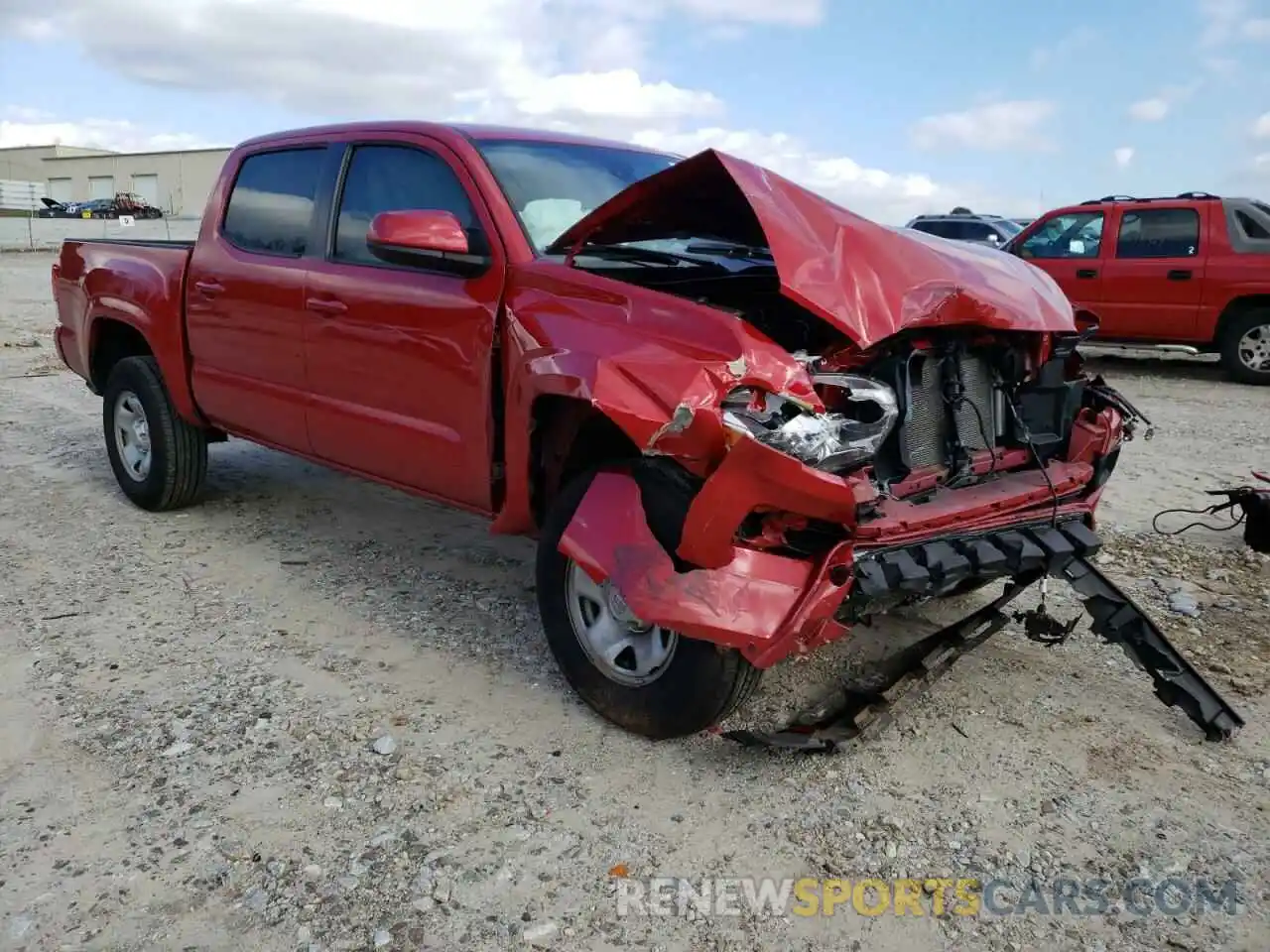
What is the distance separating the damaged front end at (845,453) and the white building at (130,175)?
57.1 metres

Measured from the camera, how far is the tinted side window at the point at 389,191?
375 centimetres

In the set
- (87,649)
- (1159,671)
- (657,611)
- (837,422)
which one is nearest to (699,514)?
(657,611)

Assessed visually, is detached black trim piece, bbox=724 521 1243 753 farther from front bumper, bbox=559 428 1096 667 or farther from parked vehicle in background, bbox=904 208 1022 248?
parked vehicle in background, bbox=904 208 1022 248

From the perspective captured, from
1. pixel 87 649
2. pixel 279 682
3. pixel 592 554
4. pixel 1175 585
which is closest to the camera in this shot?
pixel 592 554

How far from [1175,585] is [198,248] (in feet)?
15.8

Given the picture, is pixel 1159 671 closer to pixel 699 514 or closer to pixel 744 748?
pixel 744 748

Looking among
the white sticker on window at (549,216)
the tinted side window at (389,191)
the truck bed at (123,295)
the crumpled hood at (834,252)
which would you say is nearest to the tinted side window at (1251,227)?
the crumpled hood at (834,252)

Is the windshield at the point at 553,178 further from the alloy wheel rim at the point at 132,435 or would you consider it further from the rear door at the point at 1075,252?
the rear door at the point at 1075,252

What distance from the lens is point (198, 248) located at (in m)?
4.97

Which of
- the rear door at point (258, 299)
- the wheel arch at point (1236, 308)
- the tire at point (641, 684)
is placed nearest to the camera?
the tire at point (641, 684)

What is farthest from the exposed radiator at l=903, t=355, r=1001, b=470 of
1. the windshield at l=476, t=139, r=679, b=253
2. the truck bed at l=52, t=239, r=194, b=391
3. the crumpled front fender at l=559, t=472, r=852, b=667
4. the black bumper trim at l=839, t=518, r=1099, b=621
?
the truck bed at l=52, t=239, r=194, b=391

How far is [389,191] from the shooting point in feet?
13.2

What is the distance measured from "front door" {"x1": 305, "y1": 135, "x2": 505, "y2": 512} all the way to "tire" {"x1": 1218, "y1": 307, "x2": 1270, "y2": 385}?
29.4 ft

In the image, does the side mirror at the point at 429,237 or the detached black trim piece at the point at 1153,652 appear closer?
the detached black trim piece at the point at 1153,652
